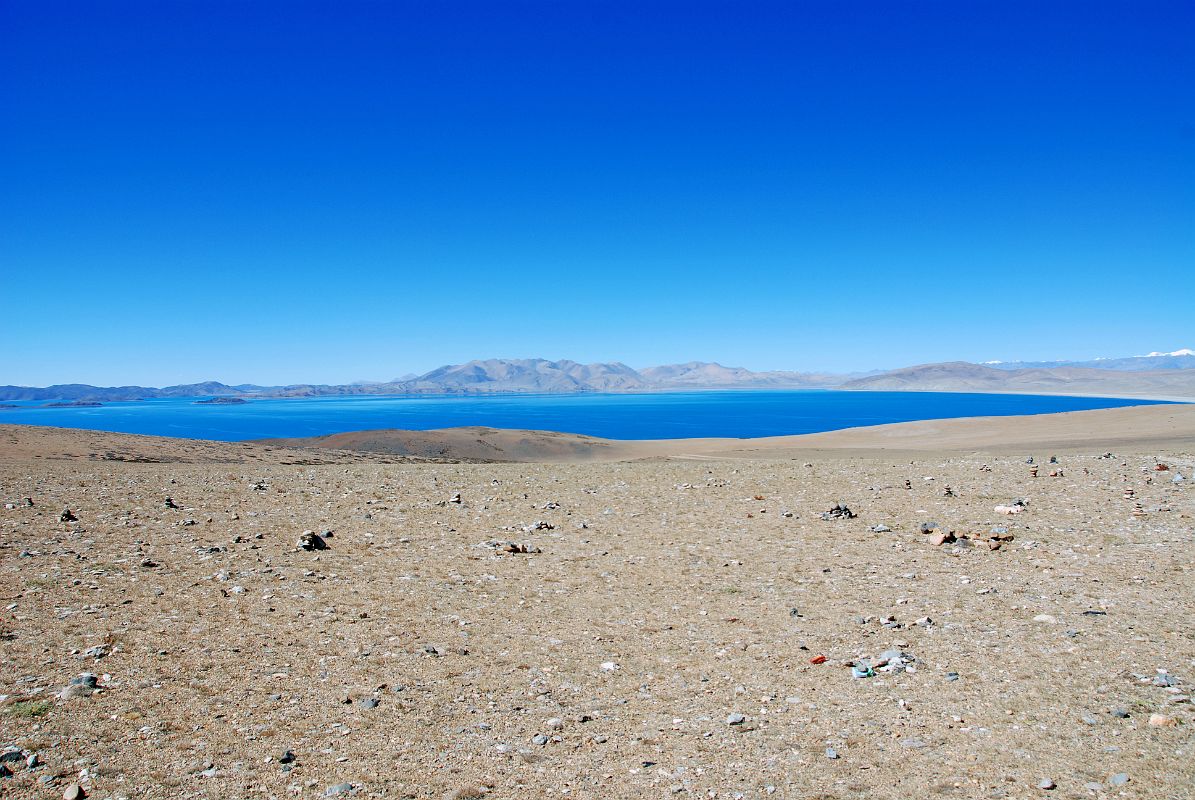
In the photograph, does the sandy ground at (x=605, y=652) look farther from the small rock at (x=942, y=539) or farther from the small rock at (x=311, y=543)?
the small rock at (x=311, y=543)

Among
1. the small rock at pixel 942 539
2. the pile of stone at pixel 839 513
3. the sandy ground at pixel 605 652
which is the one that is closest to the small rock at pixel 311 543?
the sandy ground at pixel 605 652

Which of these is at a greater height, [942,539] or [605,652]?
[942,539]

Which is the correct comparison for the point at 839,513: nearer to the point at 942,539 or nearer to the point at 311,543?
the point at 942,539

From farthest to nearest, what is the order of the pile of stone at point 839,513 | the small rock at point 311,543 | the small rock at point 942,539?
the pile of stone at point 839,513, the small rock at point 311,543, the small rock at point 942,539

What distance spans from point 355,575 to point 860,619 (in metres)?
6.58

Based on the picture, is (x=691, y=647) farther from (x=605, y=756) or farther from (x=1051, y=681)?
(x=1051, y=681)

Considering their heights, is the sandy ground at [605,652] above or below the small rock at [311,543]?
below

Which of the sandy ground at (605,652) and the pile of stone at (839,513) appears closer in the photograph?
the sandy ground at (605,652)

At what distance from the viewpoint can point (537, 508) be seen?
1522cm

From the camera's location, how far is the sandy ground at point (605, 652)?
4488mm

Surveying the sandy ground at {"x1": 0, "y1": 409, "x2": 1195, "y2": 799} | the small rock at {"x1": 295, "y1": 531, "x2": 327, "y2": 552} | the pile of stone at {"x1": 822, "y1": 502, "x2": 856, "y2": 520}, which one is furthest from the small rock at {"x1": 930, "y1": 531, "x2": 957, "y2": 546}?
the small rock at {"x1": 295, "y1": 531, "x2": 327, "y2": 552}

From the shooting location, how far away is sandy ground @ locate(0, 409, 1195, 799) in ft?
14.7

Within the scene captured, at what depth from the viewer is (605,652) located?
6680mm

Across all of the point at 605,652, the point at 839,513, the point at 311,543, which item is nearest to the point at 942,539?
the point at 839,513
